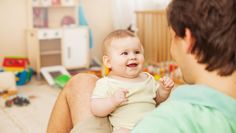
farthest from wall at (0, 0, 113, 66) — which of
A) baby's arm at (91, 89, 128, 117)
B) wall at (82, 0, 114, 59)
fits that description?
baby's arm at (91, 89, 128, 117)

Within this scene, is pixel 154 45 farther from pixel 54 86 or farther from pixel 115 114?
pixel 115 114

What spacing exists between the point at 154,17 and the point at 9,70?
5.57ft

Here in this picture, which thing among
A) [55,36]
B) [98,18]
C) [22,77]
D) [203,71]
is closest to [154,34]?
[98,18]

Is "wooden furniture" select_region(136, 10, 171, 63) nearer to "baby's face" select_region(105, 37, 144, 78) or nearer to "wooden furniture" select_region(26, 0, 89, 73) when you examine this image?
"wooden furniture" select_region(26, 0, 89, 73)

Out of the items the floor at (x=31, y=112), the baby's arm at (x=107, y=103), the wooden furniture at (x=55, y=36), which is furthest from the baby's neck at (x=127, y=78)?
the wooden furniture at (x=55, y=36)

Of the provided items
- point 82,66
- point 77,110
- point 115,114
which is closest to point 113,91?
point 115,114

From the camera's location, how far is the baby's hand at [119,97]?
1109mm

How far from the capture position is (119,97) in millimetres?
1110

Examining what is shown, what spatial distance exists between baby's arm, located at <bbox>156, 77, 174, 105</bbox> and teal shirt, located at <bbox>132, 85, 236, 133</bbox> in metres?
0.57

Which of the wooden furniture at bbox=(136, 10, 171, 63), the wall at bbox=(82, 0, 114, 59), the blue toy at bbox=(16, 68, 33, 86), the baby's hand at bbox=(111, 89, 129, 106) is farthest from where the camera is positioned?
the wall at bbox=(82, 0, 114, 59)

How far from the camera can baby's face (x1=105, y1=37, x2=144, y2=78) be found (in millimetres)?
1261

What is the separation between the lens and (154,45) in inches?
159

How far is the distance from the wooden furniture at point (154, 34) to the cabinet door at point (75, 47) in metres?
0.72

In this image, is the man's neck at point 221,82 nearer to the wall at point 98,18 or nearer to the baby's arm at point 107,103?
the baby's arm at point 107,103
